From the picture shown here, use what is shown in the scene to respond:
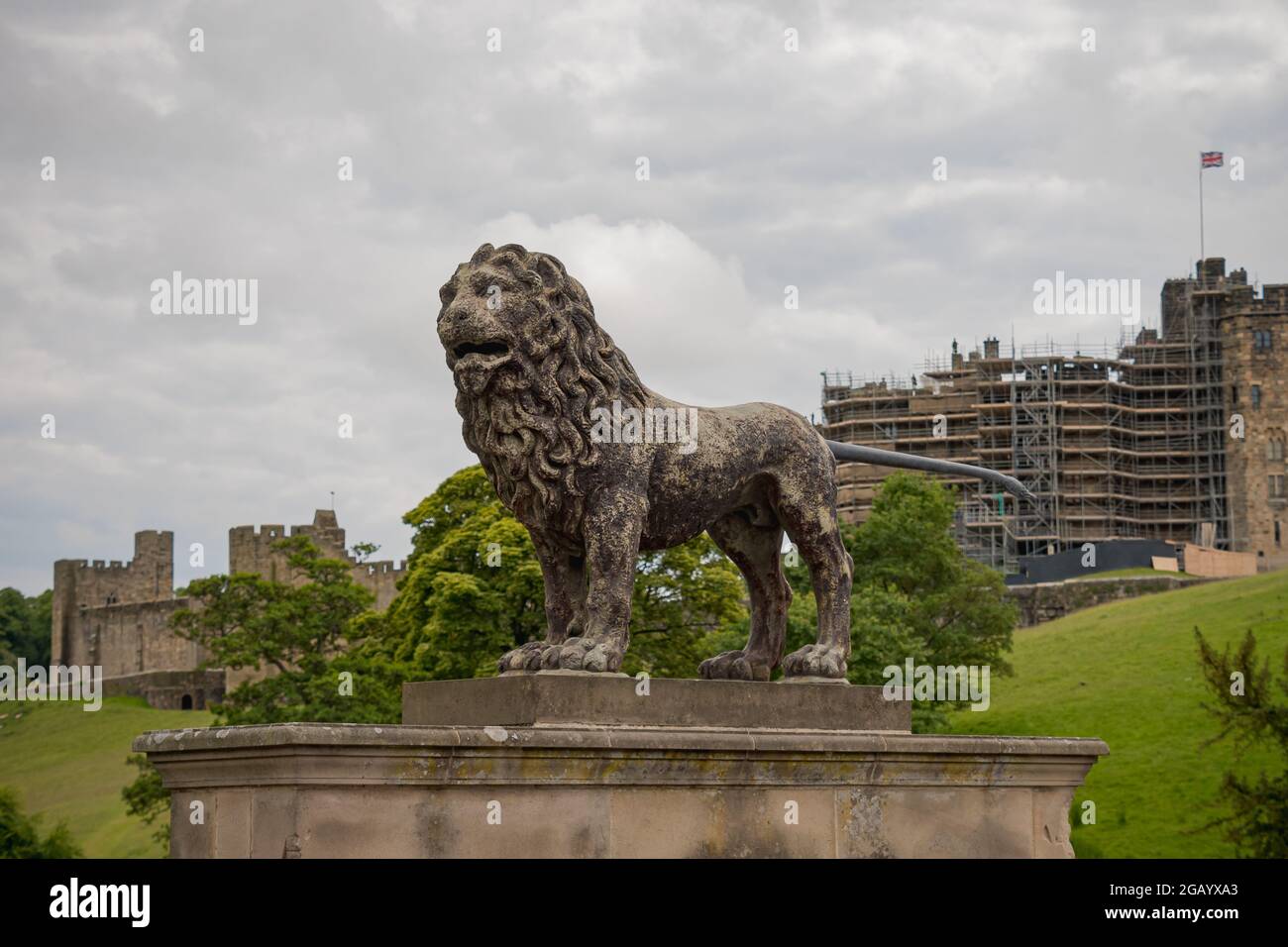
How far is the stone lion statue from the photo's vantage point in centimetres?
1120

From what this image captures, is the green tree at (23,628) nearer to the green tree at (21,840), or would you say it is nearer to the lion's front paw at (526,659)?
the green tree at (21,840)

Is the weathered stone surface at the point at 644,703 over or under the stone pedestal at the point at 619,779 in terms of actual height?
over

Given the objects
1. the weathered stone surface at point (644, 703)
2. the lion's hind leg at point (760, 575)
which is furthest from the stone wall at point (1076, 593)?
the weathered stone surface at point (644, 703)

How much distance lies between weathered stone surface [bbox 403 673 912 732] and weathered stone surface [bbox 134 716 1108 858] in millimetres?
193

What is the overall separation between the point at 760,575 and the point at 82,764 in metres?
60.9

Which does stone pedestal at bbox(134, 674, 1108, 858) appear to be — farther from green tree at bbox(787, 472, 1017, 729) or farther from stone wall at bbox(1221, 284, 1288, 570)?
stone wall at bbox(1221, 284, 1288, 570)

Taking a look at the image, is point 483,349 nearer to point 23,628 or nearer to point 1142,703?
point 1142,703

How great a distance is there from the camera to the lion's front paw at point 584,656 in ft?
36.2

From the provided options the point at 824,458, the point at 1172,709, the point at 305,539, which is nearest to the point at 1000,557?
the point at 1172,709

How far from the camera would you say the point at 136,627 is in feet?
332

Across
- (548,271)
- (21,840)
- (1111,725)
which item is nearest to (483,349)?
(548,271)

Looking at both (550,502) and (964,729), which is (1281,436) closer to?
(964,729)

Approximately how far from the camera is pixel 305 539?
44125 millimetres

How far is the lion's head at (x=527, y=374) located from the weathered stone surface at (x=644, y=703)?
1.15 metres
